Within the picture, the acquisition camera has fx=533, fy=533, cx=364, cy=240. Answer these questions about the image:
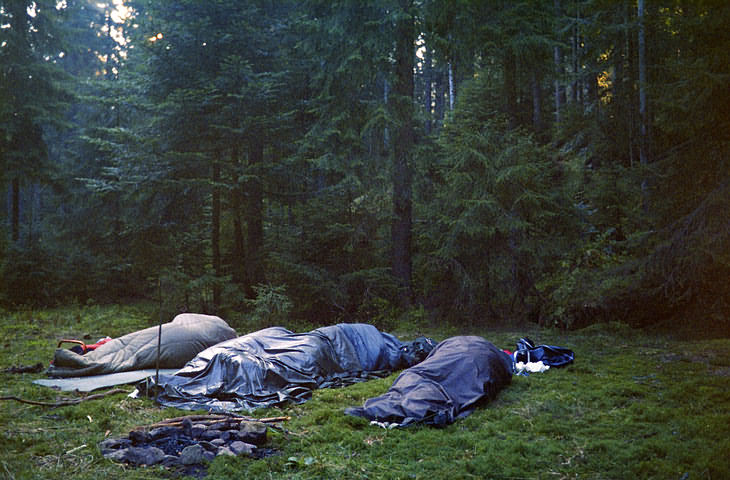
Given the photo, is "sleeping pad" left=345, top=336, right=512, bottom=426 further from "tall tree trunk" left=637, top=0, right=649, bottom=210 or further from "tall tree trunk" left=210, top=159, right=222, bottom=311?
"tall tree trunk" left=210, top=159, right=222, bottom=311

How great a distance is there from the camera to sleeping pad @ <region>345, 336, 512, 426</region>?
4395 mm

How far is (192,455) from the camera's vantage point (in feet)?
11.7

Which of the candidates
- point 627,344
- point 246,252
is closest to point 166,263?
point 246,252

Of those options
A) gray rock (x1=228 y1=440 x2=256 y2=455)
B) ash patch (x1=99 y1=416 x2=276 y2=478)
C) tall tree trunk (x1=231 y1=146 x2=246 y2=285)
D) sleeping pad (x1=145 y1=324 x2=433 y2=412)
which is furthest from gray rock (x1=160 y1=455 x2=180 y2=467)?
tall tree trunk (x1=231 y1=146 x2=246 y2=285)

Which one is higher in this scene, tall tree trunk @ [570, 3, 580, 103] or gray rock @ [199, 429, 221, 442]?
tall tree trunk @ [570, 3, 580, 103]

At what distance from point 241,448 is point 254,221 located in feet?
29.5

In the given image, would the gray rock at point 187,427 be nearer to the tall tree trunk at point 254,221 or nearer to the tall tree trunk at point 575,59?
the tall tree trunk at point 254,221

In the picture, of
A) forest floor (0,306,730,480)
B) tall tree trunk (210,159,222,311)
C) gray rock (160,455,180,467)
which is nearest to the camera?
forest floor (0,306,730,480)

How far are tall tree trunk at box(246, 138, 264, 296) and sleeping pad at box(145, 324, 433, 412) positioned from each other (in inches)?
226

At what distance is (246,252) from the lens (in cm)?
1248

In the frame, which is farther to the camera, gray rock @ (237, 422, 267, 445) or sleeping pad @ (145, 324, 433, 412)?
sleeping pad @ (145, 324, 433, 412)

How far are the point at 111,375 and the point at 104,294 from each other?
33.2 ft

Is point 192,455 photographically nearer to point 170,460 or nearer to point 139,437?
Result: point 170,460

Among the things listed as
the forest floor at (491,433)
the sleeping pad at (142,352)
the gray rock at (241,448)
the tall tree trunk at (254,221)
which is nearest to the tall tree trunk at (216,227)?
the tall tree trunk at (254,221)
